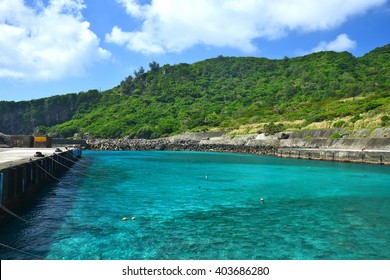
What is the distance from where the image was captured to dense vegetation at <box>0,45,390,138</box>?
102 meters

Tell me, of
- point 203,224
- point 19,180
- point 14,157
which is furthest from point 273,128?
point 19,180

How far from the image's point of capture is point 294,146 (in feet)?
202

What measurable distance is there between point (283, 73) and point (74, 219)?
18670cm

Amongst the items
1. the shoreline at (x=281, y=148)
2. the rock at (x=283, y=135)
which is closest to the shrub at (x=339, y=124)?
the shoreline at (x=281, y=148)

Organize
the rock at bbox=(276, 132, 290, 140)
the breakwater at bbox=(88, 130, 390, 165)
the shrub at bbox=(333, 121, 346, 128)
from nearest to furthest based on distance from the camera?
the breakwater at bbox=(88, 130, 390, 165)
the shrub at bbox=(333, 121, 346, 128)
the rock at bbox=(276, 132, 290, 140)

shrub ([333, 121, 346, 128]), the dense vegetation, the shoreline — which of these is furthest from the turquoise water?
the dense vegetation

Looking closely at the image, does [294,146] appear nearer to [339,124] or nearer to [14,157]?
[339,124]

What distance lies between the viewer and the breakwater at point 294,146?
43094 millimetres

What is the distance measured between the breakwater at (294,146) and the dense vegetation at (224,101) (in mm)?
8628

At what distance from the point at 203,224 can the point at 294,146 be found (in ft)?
172

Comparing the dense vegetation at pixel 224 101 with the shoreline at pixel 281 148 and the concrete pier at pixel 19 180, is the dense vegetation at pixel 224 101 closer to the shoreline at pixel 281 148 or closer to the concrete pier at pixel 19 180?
the shoreline at pixel 281 148

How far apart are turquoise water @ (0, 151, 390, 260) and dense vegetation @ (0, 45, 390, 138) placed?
55953 millimetres

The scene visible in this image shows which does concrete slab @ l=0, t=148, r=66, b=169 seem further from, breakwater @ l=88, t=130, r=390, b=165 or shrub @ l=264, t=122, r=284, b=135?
shrub @ l=264, t=122, r=284, b=135

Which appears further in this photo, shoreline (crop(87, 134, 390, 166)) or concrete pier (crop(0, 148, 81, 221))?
shoreline (crop(87, 134, 390, 166))
